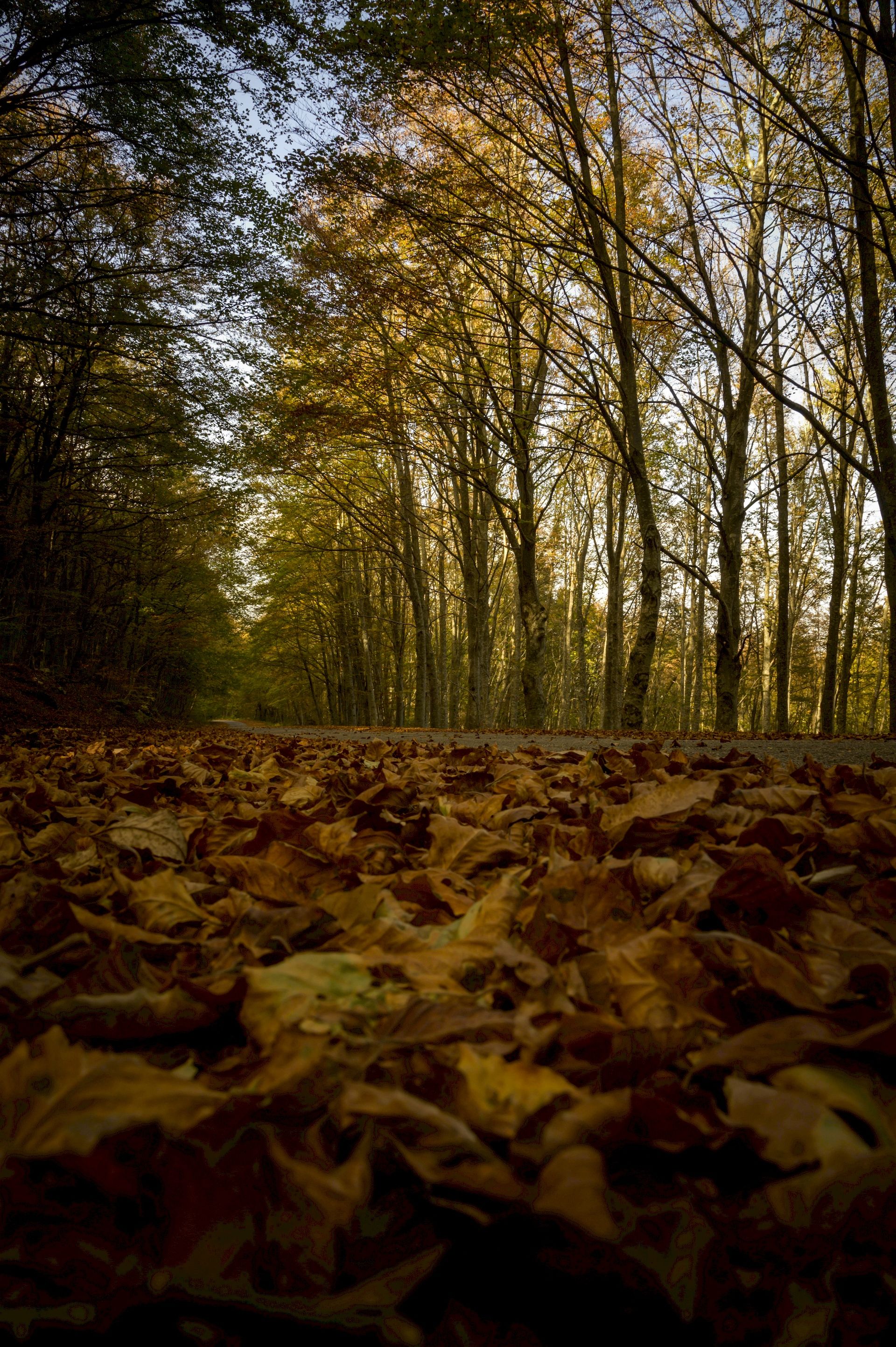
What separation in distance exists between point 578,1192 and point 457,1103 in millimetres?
110

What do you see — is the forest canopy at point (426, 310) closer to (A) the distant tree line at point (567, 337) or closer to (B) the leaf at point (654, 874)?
(A) the distant tree line at point (567, 337)

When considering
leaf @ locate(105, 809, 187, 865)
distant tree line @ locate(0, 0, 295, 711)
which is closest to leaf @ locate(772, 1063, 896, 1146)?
leaf @ locate(105, 809, 187, 865)

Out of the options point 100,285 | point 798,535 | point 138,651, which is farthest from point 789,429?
point 138,651

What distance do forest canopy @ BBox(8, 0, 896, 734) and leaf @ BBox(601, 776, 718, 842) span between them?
114 inches

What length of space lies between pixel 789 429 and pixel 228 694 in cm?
2861

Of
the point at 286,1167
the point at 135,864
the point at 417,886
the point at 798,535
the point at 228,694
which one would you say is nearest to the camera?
the point at 286,1167

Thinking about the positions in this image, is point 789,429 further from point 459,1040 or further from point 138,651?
point 138,651

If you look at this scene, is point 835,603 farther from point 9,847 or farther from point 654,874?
point 9,847

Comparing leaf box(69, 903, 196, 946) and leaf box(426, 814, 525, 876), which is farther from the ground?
leaf box(426, 814, 525, 876)

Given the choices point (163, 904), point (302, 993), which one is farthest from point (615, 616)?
point (302, 993)

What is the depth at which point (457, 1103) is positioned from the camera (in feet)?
1.58

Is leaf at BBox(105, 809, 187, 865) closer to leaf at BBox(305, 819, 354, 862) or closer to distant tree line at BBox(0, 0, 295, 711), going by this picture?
leaf at BBox(305, 819, 354, 862)

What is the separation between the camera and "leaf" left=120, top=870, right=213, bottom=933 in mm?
921

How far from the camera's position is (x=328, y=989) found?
2.04 feet
